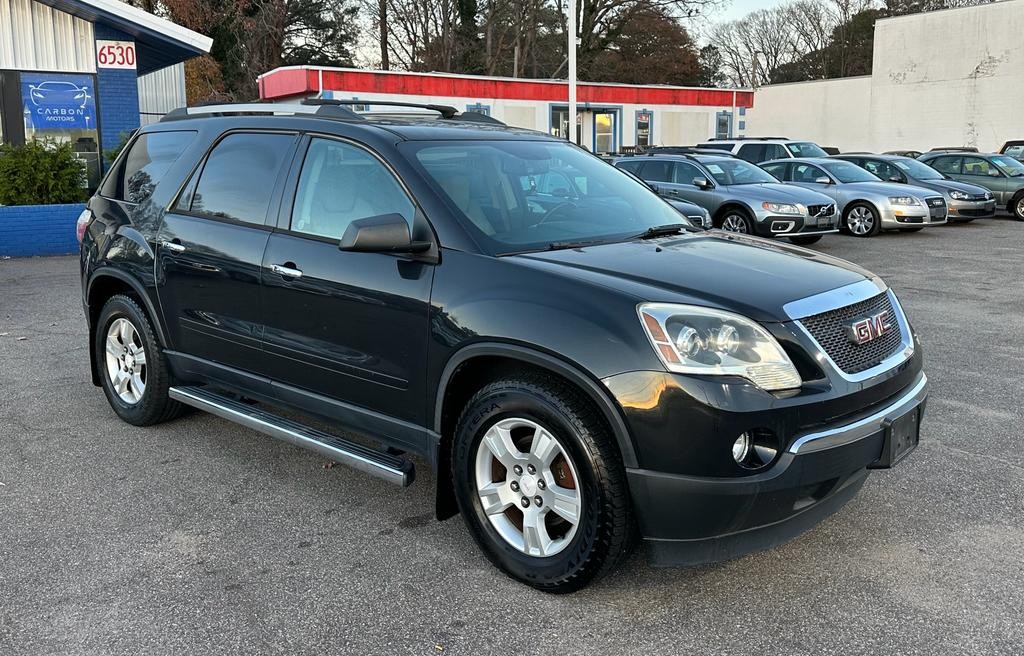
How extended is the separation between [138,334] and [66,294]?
5.70 metres

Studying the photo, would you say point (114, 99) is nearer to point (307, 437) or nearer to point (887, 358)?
point (307, 437)

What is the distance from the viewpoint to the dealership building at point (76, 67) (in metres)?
15.0

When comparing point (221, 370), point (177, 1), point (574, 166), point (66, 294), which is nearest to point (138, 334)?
point (221, 370)

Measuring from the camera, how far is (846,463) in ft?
10.4

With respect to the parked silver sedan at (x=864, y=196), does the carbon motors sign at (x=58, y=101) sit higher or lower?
higher

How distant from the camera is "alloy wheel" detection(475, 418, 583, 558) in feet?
10.8

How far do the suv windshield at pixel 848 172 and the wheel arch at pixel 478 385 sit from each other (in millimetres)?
15629

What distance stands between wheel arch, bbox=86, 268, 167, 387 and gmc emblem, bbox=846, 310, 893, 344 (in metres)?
3.60

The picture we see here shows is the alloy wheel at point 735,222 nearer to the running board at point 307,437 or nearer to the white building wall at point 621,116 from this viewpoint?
the running board at point 307,437

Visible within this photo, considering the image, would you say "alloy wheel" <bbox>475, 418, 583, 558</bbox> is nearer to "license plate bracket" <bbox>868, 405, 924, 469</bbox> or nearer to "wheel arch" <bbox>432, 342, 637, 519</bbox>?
"wheel arch" <bbox>432, 342, 637, 519</bbox>

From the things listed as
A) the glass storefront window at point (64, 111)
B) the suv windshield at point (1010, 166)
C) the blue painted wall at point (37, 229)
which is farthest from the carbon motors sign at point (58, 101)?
the suv windshield at point (1010, 166)

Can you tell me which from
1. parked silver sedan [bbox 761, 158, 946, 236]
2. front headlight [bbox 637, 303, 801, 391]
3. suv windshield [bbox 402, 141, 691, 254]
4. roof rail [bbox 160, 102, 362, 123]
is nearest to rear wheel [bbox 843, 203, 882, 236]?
parked silver sedan [bbox 761, 158, 946, 236]

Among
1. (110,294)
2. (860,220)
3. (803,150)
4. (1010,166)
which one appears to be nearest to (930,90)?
(803,150)

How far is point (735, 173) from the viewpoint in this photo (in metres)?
15.5
